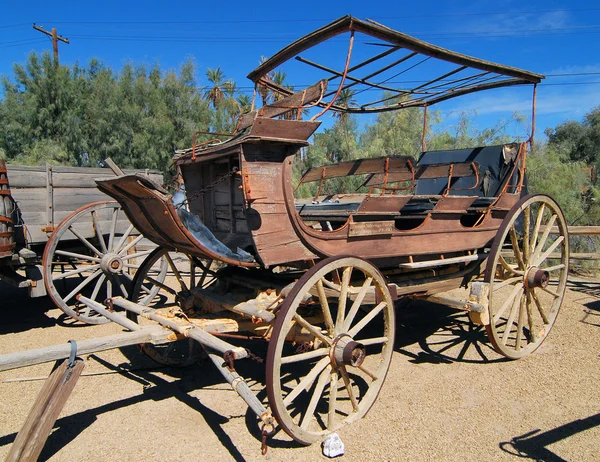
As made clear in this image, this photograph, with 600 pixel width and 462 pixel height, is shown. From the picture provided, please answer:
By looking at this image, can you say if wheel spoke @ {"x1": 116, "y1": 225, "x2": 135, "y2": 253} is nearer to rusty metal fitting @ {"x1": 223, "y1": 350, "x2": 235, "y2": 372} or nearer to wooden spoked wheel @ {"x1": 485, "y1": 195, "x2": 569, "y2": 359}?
rusty metal fitting @ {"x1": 223, "y1": 350, "x2": 235, "y2": 372}

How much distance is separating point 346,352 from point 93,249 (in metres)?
3.64

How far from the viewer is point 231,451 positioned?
2904 mm

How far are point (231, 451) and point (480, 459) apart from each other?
5.19 ft

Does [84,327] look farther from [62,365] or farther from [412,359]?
[412,359]

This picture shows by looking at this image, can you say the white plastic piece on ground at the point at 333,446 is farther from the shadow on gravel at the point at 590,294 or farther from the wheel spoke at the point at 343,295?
the shadow on gravel at the point at 590,294

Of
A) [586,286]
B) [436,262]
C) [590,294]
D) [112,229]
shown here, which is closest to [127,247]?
[112,229]

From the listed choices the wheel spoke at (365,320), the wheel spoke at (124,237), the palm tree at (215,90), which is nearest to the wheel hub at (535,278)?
the wheel spoke at (365,320)

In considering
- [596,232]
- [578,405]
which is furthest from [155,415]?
[596,232]

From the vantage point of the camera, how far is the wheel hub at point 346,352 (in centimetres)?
297

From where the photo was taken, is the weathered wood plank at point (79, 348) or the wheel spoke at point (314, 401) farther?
the wheel spoke at point (314, 401)

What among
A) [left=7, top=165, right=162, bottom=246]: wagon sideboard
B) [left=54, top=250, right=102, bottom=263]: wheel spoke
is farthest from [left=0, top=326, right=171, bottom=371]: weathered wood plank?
[left=7, top=165, right=162, bottom=246]: wagon sideboard

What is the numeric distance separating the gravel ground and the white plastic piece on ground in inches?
2.6

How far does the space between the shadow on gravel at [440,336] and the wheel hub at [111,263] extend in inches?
134

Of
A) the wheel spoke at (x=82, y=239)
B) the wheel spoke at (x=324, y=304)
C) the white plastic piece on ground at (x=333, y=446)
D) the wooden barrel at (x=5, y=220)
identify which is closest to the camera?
the white plastic piece on ground at (x=333, y=446)
